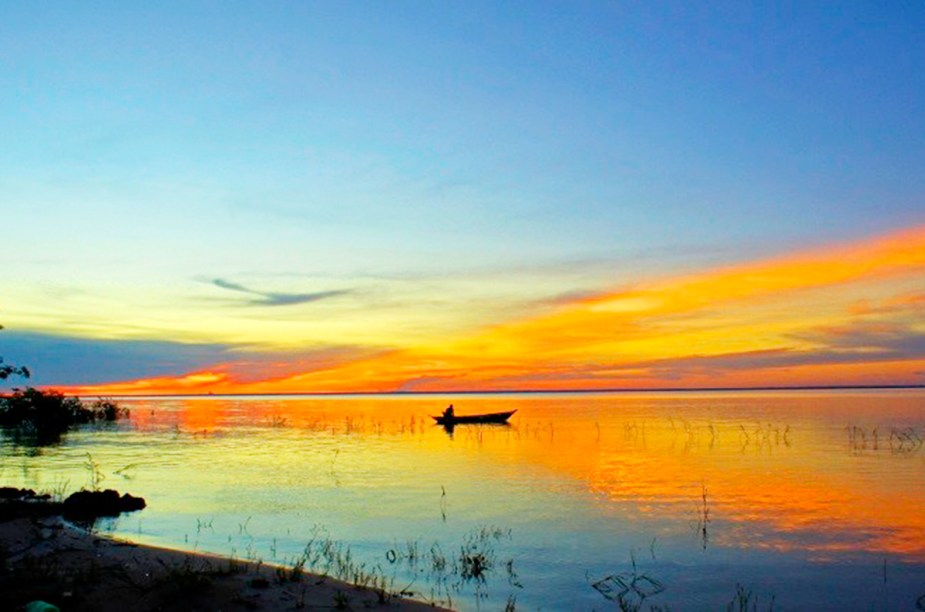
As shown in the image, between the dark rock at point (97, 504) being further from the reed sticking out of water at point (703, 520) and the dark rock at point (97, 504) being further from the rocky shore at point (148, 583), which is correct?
the reed sticking out of water at point (703, 520)

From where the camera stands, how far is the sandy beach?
12.6m

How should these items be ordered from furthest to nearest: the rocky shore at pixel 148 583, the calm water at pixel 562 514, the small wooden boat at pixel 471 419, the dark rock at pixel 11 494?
the small wooden boat at pixel 471 419, the dark rock at pixel 11 494, the calm water at pixel 562 514, the rocky shore at pixel 148 583

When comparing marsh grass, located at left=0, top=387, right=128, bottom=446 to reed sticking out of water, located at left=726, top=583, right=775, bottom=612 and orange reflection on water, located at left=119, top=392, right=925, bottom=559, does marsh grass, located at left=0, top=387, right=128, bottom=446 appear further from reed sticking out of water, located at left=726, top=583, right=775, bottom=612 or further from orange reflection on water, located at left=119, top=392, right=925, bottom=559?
reed sticking out of water, located at left=726, top=583, right=775, bottom=612

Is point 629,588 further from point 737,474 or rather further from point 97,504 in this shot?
point 737,474

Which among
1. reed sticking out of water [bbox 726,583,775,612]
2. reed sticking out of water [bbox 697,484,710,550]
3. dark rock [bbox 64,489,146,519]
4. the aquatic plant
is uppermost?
dark rock [bbox 64,489,146,519]

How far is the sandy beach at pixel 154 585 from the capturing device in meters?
12.6

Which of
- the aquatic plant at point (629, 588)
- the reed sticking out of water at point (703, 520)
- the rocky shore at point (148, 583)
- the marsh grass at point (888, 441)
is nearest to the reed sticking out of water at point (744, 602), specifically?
the aquatic plant at point (629, 588)

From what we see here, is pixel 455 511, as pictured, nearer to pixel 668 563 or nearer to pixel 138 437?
pixel 668 563

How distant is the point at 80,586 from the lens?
1309 centimetres

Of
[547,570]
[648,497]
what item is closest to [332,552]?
[547,570]

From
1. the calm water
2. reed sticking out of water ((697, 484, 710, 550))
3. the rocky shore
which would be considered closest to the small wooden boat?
the calm water

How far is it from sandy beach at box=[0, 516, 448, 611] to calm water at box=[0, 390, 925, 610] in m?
3.58

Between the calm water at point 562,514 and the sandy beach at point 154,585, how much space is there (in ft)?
11.8

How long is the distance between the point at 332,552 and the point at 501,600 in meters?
6.37
